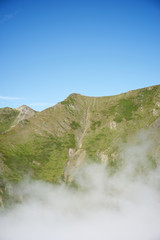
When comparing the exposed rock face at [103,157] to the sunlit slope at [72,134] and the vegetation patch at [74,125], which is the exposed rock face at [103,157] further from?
the vegetation patch at [74,125]

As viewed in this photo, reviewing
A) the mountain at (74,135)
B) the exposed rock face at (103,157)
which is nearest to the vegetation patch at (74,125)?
the mountain at (74,135)

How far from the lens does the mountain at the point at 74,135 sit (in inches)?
4717

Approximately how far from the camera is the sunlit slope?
401ft

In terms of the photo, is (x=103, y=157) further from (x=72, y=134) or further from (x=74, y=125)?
(x=74, y=125)

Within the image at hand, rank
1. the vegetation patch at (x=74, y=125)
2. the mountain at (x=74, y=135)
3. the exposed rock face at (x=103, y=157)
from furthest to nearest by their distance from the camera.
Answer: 1. the vegetation patch at (x=74, y=125)
2. the exposed rock face at (x=103, y=157)
3. the mountain at (x=74, y=135)

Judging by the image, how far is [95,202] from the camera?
106 meters

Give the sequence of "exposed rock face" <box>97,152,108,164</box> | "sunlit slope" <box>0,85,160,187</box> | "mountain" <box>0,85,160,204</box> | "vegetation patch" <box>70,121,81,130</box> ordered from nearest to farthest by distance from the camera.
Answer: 1. "mountain" <box>0,85,160,204</box>
2. "sunlit slope" <box>0,85,160,187</box>
3. "exposed rock face" <box>97,152,108,164</box>
4. "vegetation patch" <box>70,121,81,130</box>

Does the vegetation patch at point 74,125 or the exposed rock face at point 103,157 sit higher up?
the vegetation patch at point 74,125

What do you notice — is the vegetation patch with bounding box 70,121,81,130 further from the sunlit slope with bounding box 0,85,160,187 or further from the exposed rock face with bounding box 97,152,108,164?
the exposed rock face with bounding box 97,152,108,164

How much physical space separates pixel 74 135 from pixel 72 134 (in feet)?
6.81

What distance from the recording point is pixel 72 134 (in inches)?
6378

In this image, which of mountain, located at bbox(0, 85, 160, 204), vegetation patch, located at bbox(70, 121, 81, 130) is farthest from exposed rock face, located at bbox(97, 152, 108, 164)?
vegetation patch, located at bbox(70, 121, 81, 130)

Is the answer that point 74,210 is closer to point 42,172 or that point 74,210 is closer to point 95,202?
point 95,202

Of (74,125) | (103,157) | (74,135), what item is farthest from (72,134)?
(103,157)
